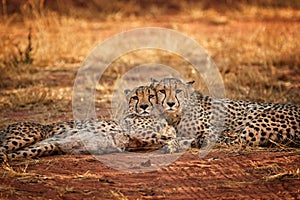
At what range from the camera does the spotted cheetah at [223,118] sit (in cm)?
643

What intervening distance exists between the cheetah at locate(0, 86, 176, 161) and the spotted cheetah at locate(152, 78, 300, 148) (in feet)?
0.76

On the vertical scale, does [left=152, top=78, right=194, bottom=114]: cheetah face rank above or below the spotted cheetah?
above

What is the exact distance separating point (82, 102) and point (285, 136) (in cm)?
351

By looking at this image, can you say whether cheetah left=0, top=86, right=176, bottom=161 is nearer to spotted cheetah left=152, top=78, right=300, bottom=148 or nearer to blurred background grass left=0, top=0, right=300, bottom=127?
Result: spotted cheetah left=152, top=78, right=300, bottom=148

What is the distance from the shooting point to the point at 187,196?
4.86m

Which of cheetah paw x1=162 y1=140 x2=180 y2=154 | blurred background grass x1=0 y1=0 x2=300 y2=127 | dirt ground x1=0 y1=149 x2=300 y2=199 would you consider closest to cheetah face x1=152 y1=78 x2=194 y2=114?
cheetah paw x1=162 y1=140 x2=180 y2=154

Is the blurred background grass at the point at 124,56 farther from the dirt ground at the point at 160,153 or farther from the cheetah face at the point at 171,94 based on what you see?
the cheetah face at the point at 171,94

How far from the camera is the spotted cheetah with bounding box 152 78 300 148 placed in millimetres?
6430

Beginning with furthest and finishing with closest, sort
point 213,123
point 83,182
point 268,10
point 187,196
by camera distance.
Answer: point 268,10, point 213,123, point 83,182, point 187,196

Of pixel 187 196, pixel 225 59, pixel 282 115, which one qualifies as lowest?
pixel 187 196

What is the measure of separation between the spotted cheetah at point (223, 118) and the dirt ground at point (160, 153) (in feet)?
1.09

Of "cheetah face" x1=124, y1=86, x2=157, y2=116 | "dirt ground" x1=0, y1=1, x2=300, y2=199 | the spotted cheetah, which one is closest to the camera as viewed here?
"dirt ground" x1=0, y1=1, x2=300, y2=199

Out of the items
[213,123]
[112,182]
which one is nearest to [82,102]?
[213,123]

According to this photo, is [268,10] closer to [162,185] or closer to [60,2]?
[60,2]
